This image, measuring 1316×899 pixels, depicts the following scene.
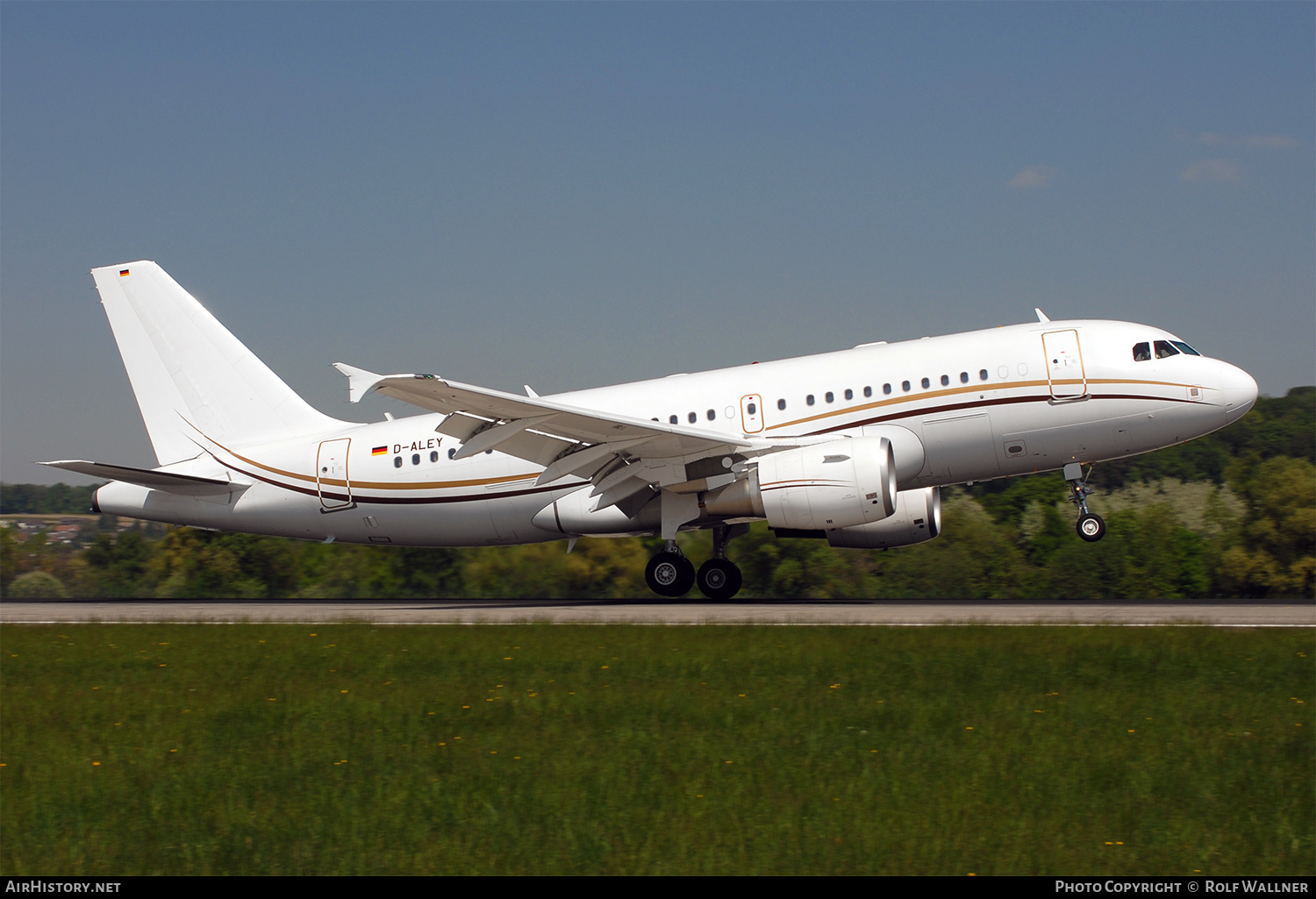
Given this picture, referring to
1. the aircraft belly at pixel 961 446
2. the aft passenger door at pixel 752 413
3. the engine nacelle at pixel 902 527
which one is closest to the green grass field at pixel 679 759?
the aircraft belly at pixel 961 446

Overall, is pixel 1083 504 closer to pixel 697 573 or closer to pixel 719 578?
pixel 719 578

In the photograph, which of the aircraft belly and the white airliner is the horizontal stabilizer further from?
the aircraft belly

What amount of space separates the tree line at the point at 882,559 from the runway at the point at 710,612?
377 centimetres

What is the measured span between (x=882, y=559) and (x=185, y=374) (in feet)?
65.3

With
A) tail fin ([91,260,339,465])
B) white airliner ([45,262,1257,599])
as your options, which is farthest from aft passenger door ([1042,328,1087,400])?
tail fin ([91,260,339,465])

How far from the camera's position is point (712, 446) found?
21.0 meters

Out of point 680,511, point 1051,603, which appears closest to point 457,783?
point 680,511

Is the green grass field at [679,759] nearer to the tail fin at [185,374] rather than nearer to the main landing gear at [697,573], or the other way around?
the main landing gear at [697,573]

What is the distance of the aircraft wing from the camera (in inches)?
774

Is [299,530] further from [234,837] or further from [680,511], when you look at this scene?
[234,837]

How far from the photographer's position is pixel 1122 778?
8102mm

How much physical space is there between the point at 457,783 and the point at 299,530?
18503mm

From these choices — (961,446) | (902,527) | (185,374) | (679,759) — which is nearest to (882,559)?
(902,527)

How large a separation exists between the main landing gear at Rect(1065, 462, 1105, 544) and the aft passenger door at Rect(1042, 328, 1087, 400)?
59.9 inches
